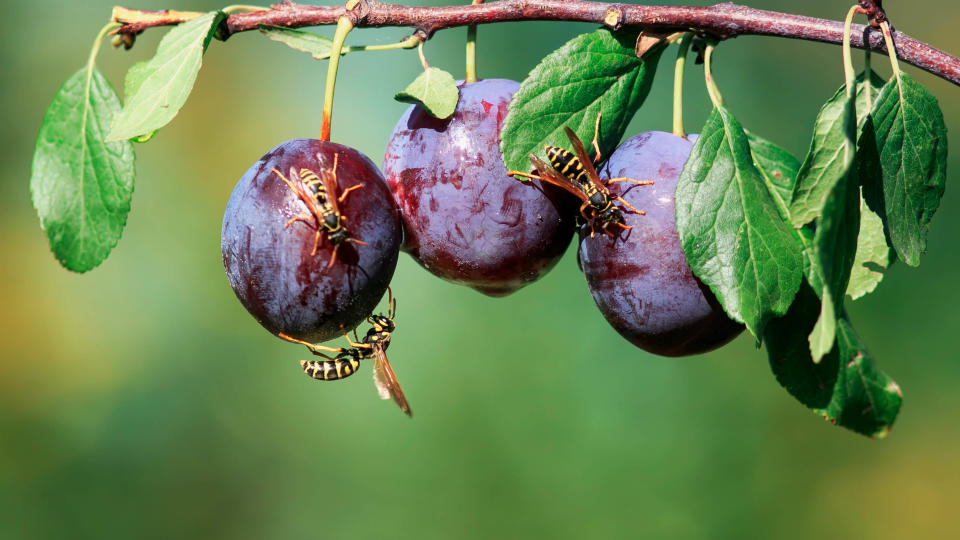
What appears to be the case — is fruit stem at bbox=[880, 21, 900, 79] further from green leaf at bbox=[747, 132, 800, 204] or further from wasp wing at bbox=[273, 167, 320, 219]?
wasp wing at bbox=[273, 167, 320, 219]

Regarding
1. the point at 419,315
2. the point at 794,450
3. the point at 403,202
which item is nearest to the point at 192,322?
the point at 419,315

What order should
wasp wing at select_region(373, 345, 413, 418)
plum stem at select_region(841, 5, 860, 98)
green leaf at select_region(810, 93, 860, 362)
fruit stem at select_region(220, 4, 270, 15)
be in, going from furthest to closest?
wasp wing at select_region(373, 345, 413, 418)
fruit stem at select_region(220, 4, 270, 15)
plum stem at select_region(841, 5, 860, 98)
green leaf at select_region(810, 93, 860, 362)

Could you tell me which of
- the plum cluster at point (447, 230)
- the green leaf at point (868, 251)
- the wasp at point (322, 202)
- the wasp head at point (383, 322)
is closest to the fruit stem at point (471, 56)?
the plum cluster at point (447, 230)

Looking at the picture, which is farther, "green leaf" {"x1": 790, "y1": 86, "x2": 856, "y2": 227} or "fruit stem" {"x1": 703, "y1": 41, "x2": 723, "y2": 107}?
"fruit stem" {"x1": 703, "y1": 41, "x2": 723, "y2": 107}

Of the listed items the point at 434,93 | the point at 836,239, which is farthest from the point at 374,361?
the point at 836,239

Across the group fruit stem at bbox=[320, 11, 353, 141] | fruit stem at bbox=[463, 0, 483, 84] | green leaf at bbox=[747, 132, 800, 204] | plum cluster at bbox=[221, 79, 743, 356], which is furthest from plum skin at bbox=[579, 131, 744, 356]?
fruit stem at bbox=[320, 11, 353, 141]

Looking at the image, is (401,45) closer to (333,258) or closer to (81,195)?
(333,258)
